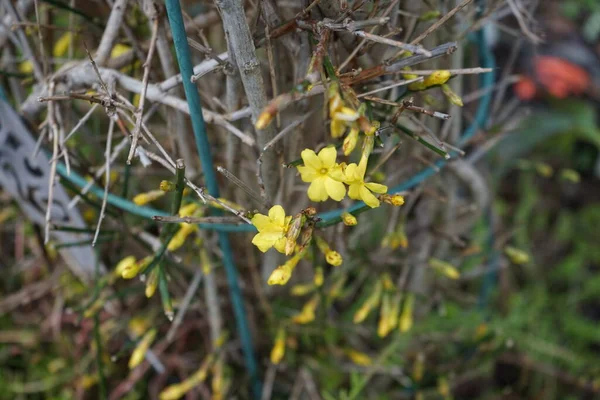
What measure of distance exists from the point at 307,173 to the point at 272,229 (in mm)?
87

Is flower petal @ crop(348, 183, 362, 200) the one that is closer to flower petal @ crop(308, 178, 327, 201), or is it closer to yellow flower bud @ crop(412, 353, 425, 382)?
flower petal @ crop(308, 178, 327, 201)

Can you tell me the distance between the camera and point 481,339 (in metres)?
1.34

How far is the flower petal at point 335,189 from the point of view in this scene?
0.66 meters

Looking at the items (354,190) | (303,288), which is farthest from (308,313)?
(354,190)

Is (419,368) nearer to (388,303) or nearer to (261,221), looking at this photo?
(388,303)

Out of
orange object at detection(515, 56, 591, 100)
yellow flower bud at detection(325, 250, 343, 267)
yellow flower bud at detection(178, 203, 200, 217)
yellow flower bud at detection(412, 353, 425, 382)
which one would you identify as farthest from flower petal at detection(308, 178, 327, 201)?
orange object at detection(515, 56, 591, 100)

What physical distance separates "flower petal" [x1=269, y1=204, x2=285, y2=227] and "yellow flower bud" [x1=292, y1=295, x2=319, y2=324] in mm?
569

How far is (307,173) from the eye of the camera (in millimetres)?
672

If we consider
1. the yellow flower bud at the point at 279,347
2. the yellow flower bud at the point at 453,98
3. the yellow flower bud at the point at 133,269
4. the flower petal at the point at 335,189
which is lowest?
the yellow flower bud at the point at 279,347

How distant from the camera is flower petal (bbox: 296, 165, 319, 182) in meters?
0.67

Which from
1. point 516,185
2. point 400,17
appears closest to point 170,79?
point 400,17

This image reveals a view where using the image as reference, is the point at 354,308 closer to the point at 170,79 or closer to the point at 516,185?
the point at 170,79

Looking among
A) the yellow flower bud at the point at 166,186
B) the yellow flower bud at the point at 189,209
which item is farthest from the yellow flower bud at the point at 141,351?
the yellow flower bud at the point at 166,186

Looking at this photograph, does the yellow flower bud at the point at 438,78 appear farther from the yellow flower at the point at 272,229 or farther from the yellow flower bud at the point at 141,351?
the yellow flower bud at the point at 141,351
